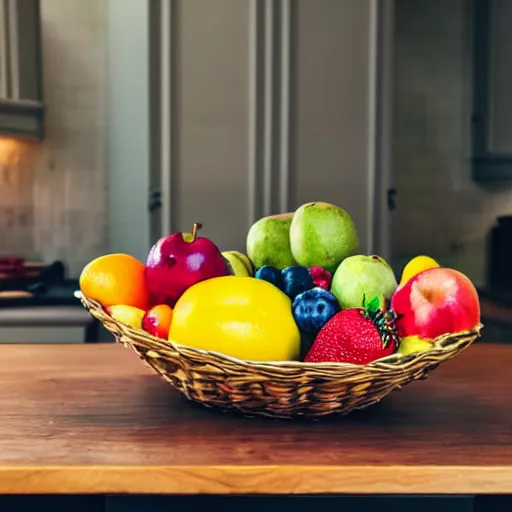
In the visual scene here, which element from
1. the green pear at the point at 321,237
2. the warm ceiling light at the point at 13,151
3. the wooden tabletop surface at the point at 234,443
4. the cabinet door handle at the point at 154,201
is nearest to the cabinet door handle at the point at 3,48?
the warm ceiling light at the point at 13,151

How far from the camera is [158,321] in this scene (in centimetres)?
86

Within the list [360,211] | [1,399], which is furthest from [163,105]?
[1,399]

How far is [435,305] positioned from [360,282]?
101 mm

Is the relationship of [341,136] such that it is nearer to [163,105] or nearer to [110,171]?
[163,105]

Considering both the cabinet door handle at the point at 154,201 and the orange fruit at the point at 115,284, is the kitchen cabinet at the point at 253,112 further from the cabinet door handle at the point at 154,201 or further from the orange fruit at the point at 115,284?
the orange fruit at the point at 115,284

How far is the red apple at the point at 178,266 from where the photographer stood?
35.6 inches

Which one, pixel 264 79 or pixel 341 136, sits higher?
pixel 264 79

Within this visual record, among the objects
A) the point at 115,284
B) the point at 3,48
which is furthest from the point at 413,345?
the point at 3,48

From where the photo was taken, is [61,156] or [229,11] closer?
[229,11]

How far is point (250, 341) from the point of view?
807mm

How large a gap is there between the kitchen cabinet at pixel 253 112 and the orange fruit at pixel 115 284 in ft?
5.57

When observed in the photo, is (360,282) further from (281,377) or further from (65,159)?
(65,159)

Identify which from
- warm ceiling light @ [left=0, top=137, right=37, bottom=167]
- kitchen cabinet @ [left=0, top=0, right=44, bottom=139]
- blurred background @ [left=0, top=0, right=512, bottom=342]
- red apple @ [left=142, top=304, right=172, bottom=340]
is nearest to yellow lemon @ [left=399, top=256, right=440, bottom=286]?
red apple @ [left=142, top=304, right=172, bottom=340]

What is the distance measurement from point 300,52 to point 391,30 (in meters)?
0.36
